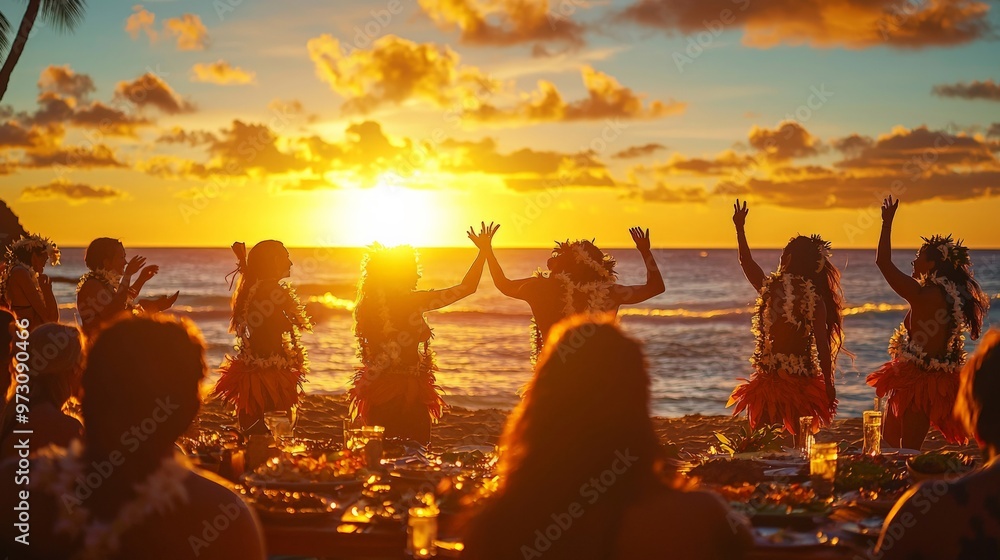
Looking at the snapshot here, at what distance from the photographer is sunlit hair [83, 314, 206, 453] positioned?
2.26 meters

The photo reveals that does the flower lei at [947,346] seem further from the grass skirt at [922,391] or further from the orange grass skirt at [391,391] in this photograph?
the orange grass skirt at [391,391]

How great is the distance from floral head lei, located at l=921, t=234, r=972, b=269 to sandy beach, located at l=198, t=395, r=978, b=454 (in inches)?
140

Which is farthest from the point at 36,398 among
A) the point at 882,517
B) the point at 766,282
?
the point at 766,282

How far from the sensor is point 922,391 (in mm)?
6367

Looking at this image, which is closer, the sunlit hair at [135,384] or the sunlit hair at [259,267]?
the sunlit hair at [135,384]

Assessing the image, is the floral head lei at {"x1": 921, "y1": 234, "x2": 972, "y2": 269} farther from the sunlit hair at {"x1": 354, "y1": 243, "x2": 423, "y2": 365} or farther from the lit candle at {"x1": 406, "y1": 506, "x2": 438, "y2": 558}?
the lit candle at {"x1": 406, "y1": 506, "x2": 438, "y2": 558}

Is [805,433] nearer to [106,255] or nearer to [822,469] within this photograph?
[822,469]

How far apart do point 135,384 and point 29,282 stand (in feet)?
19.0

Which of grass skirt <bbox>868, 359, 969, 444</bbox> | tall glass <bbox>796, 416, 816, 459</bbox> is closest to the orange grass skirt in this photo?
tall glass <bbox>796, 416, 816, 459</bbox>

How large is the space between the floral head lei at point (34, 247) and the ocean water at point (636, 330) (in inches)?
122

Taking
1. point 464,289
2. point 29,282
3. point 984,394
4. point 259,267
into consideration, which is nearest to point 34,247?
point 29,282

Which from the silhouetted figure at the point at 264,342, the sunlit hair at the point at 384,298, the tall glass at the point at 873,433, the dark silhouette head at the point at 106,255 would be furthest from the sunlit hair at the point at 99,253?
the tall glass at the point at 873,433

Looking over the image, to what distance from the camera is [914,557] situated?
2.43 meters

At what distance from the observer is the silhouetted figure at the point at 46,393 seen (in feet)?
11.0
